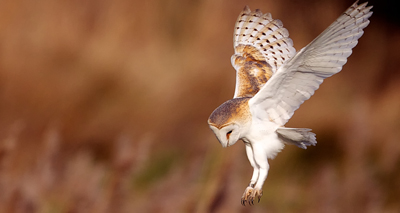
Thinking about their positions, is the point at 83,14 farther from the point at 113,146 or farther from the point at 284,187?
the point at 284,187

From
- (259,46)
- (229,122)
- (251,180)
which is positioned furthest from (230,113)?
(259,46)

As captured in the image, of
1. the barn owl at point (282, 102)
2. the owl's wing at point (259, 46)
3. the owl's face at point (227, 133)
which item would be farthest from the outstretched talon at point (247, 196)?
the owl's wing at point (259, 46)

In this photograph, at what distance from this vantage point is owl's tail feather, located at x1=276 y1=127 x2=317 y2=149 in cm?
85

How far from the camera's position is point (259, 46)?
4.38 feet

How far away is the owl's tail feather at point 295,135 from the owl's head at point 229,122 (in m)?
0.09

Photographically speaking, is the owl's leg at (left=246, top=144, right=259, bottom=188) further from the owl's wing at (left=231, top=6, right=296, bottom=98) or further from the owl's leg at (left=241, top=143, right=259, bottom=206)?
the owl's wing at (left=231, top=6, right=296, bottom=98)

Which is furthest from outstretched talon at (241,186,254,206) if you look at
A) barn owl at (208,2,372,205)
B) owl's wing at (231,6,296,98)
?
owl's wing at (231,6,296,98)

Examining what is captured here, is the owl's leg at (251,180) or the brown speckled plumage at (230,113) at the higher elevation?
the brown speckled plumage at (230,113)

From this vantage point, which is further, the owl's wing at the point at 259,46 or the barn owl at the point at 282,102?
the owl's wing at the point at 259,46

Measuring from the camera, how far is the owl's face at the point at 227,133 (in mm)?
721

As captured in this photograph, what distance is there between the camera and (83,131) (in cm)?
313

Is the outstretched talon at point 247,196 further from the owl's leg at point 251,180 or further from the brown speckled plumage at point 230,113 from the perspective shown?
the brown speckled plumage at point 230,113

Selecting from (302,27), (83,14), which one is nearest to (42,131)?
(83,14)

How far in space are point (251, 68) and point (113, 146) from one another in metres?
2.25
